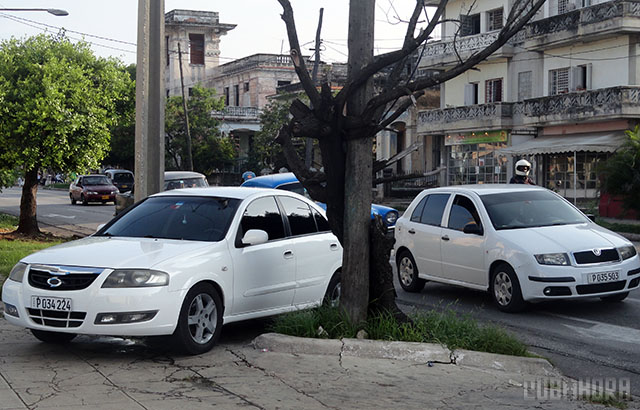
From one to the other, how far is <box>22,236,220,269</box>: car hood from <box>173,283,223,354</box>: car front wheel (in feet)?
1.39

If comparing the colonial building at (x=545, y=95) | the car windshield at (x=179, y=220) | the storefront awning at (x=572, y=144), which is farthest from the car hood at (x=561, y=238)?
the storefront awning at (x=572, y=144)

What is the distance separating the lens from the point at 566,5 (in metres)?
39.0

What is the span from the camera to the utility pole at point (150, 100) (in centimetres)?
1175

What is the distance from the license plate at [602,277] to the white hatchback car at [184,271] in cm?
308

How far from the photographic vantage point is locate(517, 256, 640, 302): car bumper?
33.3 ft

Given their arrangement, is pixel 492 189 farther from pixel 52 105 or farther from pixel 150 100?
pixel 52 105

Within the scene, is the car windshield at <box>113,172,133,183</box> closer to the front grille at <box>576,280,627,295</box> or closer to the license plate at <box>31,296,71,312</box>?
the front grille at <box>576,280,627,295</box>

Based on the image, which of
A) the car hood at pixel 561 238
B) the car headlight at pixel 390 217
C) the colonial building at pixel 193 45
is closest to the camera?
the car hood at pixel 561 238

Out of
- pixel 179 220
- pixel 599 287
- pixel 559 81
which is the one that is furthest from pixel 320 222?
pixel 559 81

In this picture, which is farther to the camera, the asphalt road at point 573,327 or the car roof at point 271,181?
the car roof at point 271,181

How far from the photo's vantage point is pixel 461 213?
474 inches

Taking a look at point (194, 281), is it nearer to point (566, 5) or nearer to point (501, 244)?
point (501, 244)

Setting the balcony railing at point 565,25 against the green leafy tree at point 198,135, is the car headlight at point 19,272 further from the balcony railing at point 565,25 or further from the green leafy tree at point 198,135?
the green leafy tree at point 198,135

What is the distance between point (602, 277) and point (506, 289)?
3.89 feet
